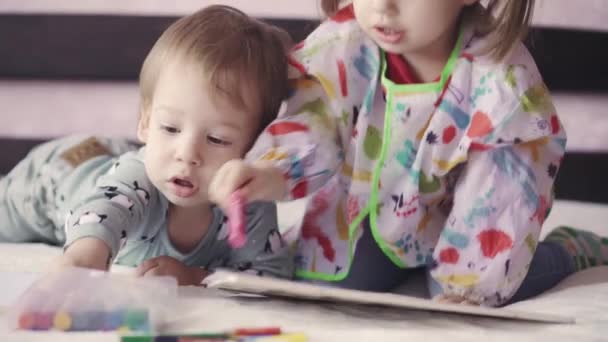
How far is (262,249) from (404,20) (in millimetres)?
352

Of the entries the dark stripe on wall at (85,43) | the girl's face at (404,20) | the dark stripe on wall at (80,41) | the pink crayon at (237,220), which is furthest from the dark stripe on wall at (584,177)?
the pink crayon at (237,220)

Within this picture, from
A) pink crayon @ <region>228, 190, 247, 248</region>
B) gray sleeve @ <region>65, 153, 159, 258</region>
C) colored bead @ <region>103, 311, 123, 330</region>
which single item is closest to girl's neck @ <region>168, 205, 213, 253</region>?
gray sleeve @ <region>65, 153, 159, 258</region>

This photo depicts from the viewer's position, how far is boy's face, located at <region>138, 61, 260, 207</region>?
1.03 metres

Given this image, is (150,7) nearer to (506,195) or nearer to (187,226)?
(187,226)

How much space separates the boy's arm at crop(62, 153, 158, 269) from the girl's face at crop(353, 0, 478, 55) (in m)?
0.33

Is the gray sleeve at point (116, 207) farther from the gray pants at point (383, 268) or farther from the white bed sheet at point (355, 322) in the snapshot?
the gray pants at point (383, 268)

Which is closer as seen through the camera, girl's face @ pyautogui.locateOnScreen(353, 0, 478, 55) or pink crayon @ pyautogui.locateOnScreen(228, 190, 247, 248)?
pink crayon @ pyautogui.locateOnScreen(228, 190, 247, 248)

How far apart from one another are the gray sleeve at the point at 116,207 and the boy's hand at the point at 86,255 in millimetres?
11

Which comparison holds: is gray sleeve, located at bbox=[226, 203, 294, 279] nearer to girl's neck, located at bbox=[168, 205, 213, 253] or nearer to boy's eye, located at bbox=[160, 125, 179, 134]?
girl's neck, located at bbox=[168, 205, 213, 253]

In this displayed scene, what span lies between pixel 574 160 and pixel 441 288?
69 cm

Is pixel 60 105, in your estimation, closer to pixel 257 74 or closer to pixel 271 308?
pixel 257 74

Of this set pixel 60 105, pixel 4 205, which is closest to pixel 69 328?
pixel 4 205

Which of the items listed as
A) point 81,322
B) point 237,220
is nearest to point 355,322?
point 237,220

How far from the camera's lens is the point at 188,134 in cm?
103
